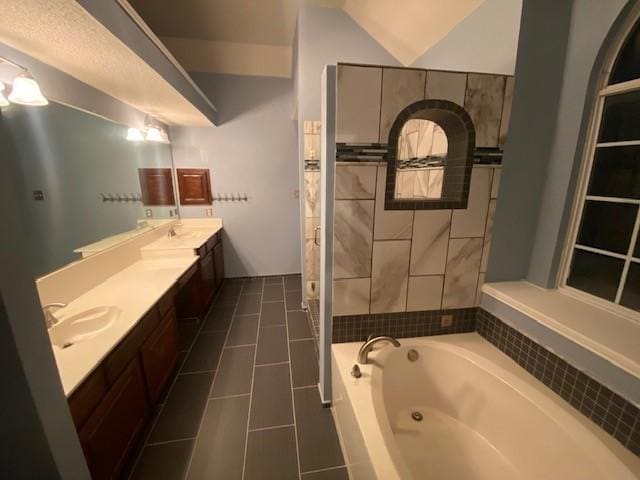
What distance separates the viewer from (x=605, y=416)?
1.01 meters

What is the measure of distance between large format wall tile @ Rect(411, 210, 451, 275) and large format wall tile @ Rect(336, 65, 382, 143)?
0.54 meters

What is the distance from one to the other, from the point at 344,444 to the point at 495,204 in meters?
1.64

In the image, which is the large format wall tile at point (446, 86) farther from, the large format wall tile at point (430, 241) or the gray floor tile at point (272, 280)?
the gray floor tile at point (272, 280)

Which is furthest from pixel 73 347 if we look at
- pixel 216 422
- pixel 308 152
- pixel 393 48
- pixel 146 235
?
pixel 393 48

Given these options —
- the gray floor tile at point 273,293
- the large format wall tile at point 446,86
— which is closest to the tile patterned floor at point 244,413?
the gray floor tile at point 273,293

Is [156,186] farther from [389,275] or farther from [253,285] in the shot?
[389,275]

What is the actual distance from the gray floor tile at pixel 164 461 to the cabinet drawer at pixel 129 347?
1.92 ft

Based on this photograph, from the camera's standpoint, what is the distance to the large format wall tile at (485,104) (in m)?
1.32

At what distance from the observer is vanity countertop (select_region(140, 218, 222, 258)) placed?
246cm

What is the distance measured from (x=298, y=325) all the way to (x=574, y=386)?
2075mm

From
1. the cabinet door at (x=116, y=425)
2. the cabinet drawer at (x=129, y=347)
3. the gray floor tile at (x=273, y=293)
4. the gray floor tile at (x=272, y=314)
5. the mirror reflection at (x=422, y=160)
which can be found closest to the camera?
the cabinet door at (x=116, y=425)

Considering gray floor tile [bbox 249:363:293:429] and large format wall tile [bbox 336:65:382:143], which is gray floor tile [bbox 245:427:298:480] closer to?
gray floor tile [bbox 249:363:293:429]

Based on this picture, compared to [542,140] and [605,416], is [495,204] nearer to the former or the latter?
[542,140]

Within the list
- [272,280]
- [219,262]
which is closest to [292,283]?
[272,280]
